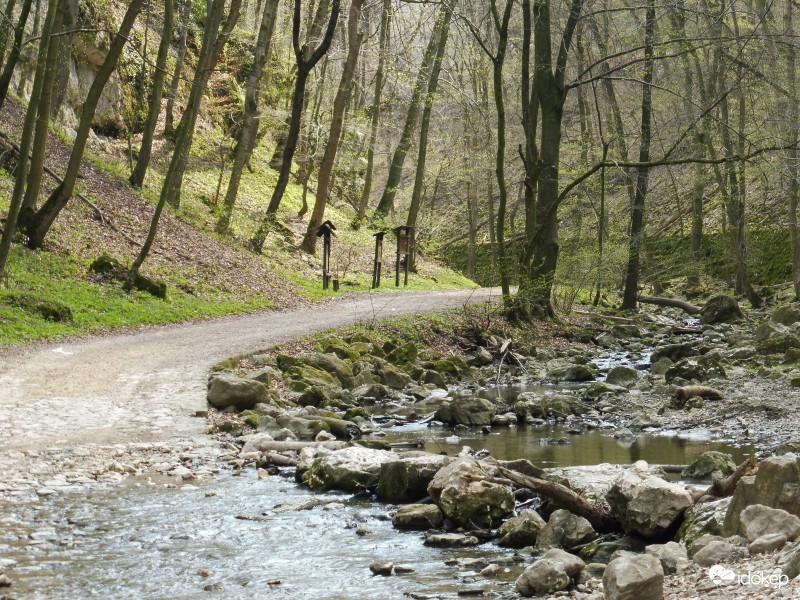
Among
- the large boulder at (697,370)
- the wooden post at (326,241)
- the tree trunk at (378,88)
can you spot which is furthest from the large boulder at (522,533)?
the tree trunk at (378,88)

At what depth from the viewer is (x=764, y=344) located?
624 inches

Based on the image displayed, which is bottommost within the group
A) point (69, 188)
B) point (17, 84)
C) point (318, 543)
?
point (318, 543)

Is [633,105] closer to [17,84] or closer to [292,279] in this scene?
[292,279]

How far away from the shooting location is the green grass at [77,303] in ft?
46.1

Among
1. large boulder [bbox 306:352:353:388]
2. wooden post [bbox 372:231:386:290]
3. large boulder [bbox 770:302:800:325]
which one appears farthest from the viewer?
wooden post [bbox 372:231:386:290]

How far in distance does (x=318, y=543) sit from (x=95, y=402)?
5055mm

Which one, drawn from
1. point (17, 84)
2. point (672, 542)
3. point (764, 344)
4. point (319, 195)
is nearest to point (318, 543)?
point (672, 542)

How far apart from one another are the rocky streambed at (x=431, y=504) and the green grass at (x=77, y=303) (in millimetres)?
3907

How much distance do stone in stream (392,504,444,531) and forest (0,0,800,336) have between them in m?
9.01

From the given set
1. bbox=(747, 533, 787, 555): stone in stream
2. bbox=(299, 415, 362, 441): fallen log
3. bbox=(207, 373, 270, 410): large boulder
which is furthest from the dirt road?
bbox=(747, 533, 787, 555): stone in stream

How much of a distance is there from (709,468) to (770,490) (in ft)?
7.56

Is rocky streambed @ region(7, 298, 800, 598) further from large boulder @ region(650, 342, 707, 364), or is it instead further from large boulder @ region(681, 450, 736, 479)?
large boulder @ region(650, 342, 707, 364)

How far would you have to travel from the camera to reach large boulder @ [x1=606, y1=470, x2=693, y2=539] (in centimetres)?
573

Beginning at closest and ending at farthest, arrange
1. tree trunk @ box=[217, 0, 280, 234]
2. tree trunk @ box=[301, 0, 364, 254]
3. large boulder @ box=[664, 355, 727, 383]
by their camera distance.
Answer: large boulder @ box=[664, 355, 727, 383] < tree trunk @ box=[217, 0, 280, 234] < tree trunk @ box=[301, 0, 364, 254]
